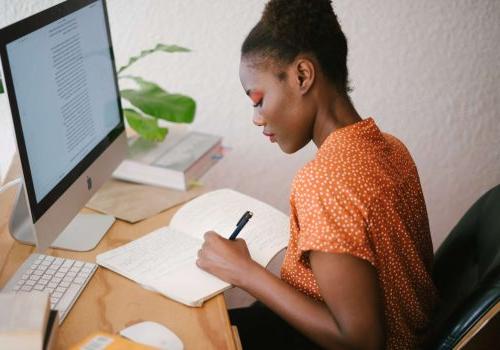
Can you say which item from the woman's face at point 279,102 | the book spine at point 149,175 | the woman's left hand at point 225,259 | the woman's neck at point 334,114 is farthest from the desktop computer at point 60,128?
the woman's neck at point 334,114

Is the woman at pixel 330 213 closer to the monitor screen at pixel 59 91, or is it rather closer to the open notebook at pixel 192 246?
the open notebook at pixel 192 246

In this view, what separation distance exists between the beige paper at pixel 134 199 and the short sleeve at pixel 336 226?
490 millimetres

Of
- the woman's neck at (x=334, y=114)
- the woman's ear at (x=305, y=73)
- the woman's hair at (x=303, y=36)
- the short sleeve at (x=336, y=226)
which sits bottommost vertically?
the short sleeve at (x=336, y=226)

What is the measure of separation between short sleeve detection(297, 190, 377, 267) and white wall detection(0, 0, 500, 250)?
956mm

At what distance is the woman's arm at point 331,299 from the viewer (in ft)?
2.70

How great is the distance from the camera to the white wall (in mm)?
1657

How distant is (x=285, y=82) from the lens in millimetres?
971

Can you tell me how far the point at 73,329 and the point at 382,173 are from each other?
54 cm

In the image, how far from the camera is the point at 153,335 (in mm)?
833

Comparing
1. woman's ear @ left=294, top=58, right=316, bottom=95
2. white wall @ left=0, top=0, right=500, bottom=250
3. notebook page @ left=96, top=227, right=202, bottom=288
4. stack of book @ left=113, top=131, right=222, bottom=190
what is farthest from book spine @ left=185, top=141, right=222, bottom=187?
woman's ear @ left=294, top=58, right=316, bottom=95

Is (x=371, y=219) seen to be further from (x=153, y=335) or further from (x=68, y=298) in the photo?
(x=68, y=298)

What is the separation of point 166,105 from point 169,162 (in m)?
0.15

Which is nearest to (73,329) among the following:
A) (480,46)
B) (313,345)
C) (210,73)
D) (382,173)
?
(313,345)

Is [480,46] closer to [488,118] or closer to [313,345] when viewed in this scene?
[488,118]
